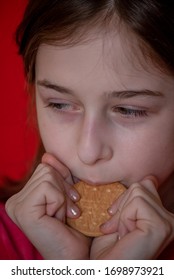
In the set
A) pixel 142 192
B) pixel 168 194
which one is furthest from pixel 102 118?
pixel 168 194

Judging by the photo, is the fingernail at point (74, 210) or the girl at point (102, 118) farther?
the fingernail at point (74, 210)

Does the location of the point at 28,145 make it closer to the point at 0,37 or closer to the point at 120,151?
the point at 0,37

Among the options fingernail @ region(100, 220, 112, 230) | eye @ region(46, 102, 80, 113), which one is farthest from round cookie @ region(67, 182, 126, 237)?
eye @ region(46, 102, 80, 113)

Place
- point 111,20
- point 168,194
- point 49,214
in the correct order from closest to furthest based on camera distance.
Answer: point 111,20, point 49,214, point 168,194

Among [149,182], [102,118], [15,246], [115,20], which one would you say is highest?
[115,20]

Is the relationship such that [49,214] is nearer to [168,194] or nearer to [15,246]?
[15,246]

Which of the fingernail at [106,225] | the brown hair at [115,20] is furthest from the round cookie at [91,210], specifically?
the brown hair at [115,20]

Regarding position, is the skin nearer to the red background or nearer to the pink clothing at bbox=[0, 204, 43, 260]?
the pink clothing at bbox=[0, 204, 43, 260]

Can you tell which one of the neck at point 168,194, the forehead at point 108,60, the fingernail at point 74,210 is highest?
the forehead at point 108,60

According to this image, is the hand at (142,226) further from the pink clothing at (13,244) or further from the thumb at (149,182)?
the pink clothing at (13,244)
